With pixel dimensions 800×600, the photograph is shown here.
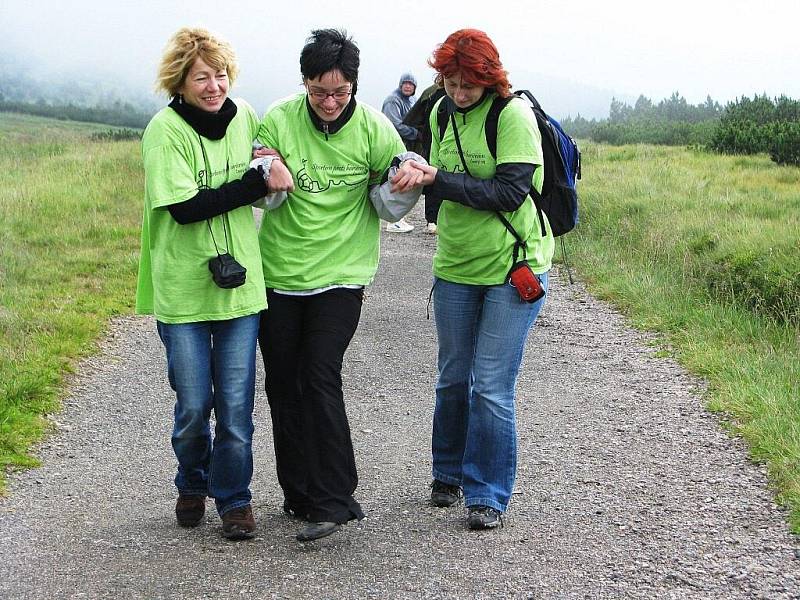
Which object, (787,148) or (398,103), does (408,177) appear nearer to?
(398,103)

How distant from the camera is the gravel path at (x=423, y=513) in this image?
4.04 m

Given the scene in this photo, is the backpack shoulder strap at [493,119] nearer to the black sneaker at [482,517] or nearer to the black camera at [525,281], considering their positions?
the black camera at [525,281]

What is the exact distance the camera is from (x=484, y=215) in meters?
4.42

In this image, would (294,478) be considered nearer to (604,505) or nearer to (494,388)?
(494,388)

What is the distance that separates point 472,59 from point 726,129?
22.1 meters

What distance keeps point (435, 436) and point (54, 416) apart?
2511 millimetres

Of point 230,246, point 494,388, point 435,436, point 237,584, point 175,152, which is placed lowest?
point 237,584

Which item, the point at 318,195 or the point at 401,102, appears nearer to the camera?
the point at 318,195

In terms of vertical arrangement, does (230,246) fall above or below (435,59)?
below

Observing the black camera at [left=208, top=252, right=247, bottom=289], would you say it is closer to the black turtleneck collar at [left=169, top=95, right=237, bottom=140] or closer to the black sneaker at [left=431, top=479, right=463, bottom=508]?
the black turtleneck collar at [left=169, top=95, right=237, bottom=140]

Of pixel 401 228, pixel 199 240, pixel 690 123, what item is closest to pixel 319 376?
pixel 199 240

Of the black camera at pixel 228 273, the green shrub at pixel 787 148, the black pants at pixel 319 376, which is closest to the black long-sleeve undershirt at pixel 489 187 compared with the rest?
the black pants at pixel 319 376

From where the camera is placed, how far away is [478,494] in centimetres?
459

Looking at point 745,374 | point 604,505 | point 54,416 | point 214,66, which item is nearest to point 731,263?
point 745,374
